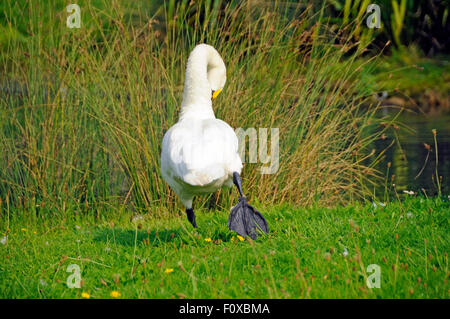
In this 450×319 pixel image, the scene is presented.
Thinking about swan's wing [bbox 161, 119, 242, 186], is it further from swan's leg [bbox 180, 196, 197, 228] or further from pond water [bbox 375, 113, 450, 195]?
pond water [bbox 375, 113, 450, 195]

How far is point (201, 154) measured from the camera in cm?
387

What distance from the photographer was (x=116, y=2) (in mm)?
5551

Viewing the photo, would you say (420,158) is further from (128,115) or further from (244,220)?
(244,220)

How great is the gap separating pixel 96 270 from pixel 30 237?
1.51 m

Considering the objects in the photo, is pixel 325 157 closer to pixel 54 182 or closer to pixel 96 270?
pixel 54 182

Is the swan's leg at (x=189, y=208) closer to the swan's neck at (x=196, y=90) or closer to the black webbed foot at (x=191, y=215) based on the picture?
the black webbed foot at (x=191, y=215)

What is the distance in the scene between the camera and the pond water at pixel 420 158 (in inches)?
292

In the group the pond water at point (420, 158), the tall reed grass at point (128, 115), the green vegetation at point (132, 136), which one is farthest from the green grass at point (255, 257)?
the pond water at point (420, 158)

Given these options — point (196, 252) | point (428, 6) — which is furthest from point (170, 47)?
point (428, 6)

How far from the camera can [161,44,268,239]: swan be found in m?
3.88

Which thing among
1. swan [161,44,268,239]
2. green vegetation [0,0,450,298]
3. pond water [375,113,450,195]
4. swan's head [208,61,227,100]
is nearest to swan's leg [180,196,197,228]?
swan [161,44,268,239]

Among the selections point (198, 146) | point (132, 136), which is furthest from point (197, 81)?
point (132, 136)

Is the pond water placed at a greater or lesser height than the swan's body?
lesser

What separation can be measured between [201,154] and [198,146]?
0.07m
